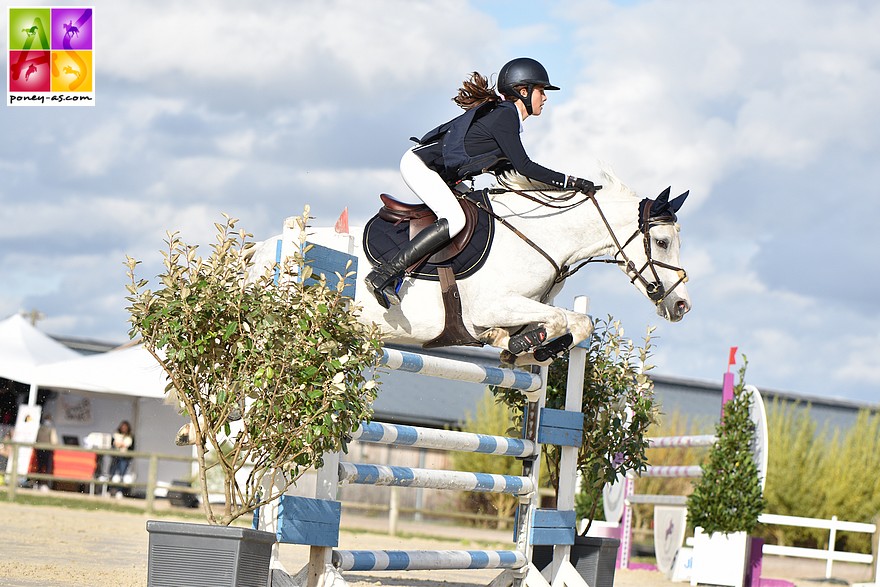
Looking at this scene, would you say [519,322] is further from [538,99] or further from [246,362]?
[246,362]

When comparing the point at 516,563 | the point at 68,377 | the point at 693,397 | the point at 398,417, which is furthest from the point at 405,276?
the point at 693,397

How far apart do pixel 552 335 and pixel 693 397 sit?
21.2 metres

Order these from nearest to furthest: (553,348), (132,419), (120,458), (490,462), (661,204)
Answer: (553,348)
(661,204)
(120,458)
(132,419)
(490,462)

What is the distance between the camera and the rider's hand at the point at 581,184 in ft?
14.6

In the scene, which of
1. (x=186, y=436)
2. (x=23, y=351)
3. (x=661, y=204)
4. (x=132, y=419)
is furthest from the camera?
(x=132, y=419)

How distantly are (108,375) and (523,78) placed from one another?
9759 mm

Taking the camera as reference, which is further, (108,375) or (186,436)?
(108,375)

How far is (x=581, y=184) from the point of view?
4.48m

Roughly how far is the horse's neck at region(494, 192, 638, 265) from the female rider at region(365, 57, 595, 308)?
0.37 ft

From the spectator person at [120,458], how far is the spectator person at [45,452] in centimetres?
79

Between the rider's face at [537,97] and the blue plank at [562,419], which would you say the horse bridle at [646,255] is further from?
the blue plank at [562,419]

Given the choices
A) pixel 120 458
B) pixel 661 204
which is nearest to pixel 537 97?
pixel 661 204

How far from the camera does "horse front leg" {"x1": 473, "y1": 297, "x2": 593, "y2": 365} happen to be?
414cm

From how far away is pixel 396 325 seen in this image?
4160mm
